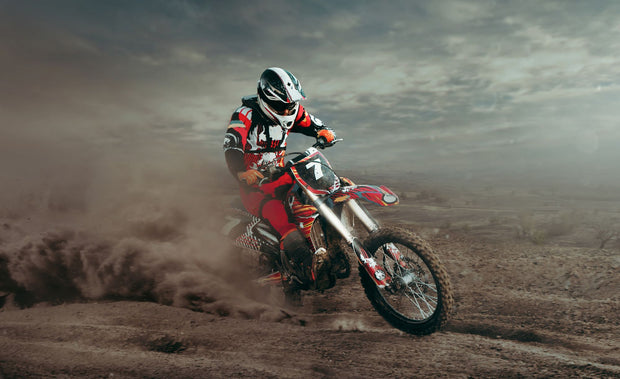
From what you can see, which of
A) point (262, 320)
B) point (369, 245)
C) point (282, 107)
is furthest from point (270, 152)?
point (262, 320)

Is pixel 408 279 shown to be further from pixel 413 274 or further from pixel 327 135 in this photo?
pixel 327 135

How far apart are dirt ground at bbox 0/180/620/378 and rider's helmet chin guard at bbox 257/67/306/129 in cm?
294

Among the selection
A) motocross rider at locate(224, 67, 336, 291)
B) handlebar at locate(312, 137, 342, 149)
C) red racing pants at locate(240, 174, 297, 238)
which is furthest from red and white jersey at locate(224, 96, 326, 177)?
handlebar at locate(312, 137, 342, 149)

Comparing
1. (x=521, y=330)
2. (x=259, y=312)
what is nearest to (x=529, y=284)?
(x=521, y=330)

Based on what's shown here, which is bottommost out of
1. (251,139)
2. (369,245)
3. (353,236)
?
(369,245)

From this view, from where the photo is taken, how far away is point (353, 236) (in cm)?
395

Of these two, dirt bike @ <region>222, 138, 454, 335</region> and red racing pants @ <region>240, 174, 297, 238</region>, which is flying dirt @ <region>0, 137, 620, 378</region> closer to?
dirt bike @ <region>222, 138, 454, 335</region>

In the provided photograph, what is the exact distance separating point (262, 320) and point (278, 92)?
3165 mm

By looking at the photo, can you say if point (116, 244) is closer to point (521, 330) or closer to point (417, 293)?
point (417, 293)

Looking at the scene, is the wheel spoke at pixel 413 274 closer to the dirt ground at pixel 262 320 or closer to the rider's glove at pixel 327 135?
the dirt ground at pixel 262 320

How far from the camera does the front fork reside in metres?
3.81

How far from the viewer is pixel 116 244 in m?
6.20

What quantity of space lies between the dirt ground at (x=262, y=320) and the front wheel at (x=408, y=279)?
222 millimetres

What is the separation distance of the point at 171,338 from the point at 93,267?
8.97 ft
